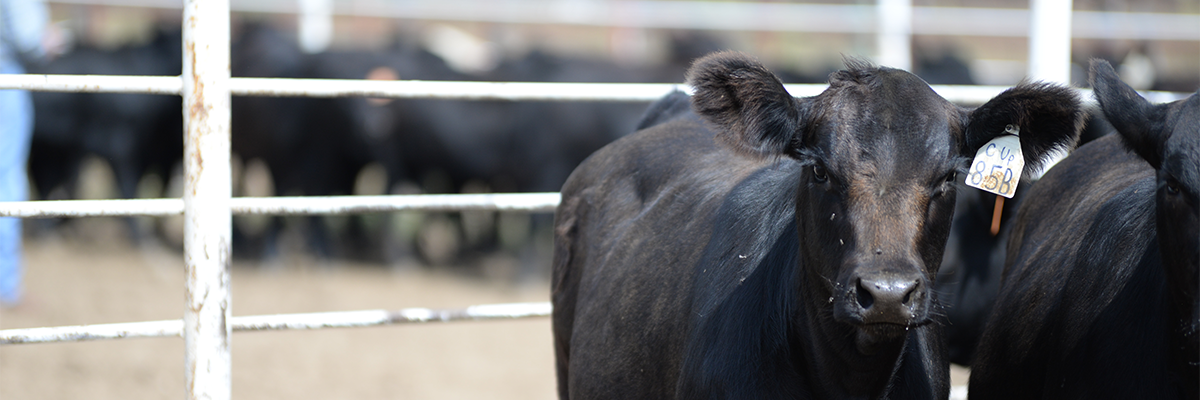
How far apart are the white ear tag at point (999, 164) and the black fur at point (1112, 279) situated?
0.20 meters

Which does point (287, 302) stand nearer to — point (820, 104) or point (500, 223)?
point (500, 223)

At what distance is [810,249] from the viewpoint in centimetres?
228

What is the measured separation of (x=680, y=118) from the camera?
11.6ft

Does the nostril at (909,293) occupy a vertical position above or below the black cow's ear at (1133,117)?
below

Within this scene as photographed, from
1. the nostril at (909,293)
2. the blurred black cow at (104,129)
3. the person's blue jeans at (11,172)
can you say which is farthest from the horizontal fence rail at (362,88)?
the blurred black cow at (104,129)

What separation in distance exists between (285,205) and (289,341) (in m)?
2.47

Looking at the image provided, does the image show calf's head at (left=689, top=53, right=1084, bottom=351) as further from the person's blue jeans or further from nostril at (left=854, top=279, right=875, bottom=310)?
the person's blue jeans

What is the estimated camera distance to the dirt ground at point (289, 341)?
4809mm

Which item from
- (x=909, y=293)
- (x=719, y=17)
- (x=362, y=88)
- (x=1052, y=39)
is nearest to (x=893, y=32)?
(x=1052, y=39)

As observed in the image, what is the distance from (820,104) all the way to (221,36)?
184 cm

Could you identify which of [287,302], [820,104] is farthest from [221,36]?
[287,302]

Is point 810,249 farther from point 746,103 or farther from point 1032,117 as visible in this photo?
point 1032,117

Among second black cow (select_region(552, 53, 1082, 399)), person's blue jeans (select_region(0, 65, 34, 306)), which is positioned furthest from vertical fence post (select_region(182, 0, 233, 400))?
person's blue jeans (select_region(0, 65, 34, 306))

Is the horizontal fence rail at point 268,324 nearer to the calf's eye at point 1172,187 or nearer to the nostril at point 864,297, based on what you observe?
the nostril at point 864,297
